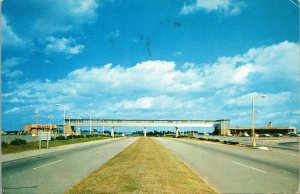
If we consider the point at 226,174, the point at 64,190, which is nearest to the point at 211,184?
the point at 226,174

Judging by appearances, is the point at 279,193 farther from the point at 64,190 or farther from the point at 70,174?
the point at 70,174

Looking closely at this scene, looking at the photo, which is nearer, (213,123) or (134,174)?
(134,174)

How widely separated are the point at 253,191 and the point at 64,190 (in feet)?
22.1

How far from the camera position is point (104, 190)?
40.4ft

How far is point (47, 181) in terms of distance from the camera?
1506 centimetres

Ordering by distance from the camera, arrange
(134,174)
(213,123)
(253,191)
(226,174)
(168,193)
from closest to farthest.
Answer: (168,193)
(253,191)
(134,174)
(226,174)
(213,123)

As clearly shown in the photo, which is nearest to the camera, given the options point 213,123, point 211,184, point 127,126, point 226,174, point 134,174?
point 211,184

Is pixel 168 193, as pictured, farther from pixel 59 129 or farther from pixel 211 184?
pixel 59 129

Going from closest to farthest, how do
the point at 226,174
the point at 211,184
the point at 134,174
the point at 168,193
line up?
the point at 168,193 < the point at 211,184 < the point at 134,174 < the point at 226,174

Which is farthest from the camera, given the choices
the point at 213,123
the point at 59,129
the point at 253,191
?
the point at 59,129

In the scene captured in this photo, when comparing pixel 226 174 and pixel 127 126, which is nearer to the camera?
pixel 226 174

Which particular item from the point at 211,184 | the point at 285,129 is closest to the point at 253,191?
the point at 211,184

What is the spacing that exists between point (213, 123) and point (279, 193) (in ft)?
431

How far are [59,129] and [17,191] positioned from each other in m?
181
